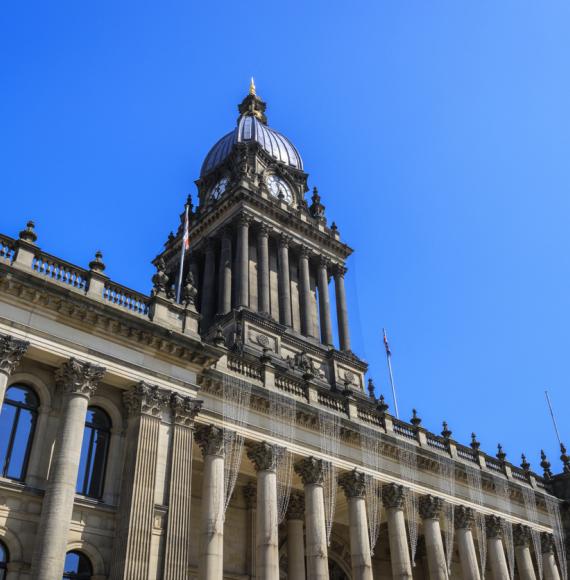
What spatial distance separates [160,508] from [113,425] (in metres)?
3.70

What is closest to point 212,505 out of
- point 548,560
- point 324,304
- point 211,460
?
point 211,460

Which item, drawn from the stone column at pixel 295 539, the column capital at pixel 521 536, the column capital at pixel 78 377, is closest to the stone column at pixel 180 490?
the column capital at pixel 78 377

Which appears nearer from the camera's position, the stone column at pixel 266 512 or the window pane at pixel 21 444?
the window pane at pixel 21 444

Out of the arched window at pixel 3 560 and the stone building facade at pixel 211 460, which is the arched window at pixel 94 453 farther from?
the arched window at pixel 3 560

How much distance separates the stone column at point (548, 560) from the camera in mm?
41688

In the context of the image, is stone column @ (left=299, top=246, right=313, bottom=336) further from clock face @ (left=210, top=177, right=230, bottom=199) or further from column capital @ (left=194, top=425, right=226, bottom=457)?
column capital @ (left=194, top=425, right=226, bottom=457)

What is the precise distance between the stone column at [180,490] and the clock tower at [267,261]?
53.3 feet

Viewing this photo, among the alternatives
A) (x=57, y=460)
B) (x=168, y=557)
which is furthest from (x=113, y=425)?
(x=168, y=557)

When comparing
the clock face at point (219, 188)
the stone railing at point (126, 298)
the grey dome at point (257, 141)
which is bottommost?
the stone railing at point (126, 298)

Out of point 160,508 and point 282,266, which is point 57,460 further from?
point 282,266

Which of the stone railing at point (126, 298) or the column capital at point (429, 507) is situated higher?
the stone railing at point (126, 298)

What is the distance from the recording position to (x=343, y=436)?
33.6 metres

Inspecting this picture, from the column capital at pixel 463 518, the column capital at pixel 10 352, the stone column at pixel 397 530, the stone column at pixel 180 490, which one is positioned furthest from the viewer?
the column capital at pixel 463 518

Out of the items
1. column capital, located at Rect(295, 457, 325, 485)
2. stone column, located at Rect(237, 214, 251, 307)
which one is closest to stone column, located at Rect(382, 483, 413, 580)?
column capital, located at Rect(295, 457, 325, 485)
